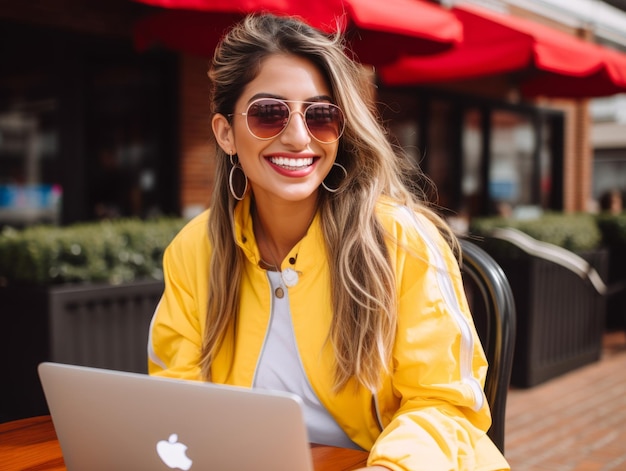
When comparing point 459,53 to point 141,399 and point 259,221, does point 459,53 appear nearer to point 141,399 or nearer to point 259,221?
point 259,221

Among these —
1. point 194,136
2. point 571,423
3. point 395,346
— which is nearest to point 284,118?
point 395,346

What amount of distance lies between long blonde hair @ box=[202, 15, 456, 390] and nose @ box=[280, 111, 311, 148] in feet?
0.36

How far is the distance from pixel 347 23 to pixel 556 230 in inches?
109

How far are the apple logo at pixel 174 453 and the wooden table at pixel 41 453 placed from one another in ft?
1.16

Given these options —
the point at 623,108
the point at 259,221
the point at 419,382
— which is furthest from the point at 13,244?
the point at 623,108

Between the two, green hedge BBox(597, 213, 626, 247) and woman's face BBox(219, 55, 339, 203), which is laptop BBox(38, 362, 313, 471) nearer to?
woman's face BBox(219, 55, 339, 203)

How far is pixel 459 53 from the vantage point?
19.5 feet

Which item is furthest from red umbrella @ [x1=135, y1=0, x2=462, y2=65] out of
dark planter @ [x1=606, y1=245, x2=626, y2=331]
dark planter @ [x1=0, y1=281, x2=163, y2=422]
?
dark planter @ [x1=606, y1=245, x2=626, y2=331]

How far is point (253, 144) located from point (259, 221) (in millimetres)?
282

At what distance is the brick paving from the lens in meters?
3.76

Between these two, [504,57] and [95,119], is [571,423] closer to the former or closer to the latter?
[504,57]

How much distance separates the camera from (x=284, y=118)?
1.65m

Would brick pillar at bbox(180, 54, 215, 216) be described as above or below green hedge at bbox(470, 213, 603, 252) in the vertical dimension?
above

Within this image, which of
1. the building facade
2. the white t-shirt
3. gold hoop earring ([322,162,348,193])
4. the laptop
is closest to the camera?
the laptop
